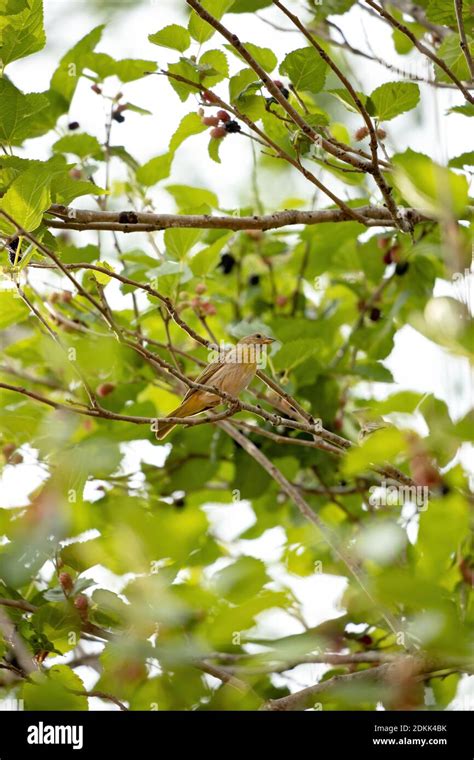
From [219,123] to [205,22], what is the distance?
0.96ft

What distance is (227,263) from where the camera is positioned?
160 inches

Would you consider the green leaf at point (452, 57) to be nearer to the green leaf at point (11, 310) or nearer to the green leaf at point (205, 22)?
the green leaf at point (205, 22)

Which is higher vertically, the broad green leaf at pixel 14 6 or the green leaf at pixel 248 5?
the green leaf at pixel 248 5

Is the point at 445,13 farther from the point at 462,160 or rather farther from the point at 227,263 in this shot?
the point at 227,263

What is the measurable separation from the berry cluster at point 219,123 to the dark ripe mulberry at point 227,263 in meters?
1.39

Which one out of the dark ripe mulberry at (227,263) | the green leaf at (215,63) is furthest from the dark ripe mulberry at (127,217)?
the dark ripe mulberry at (227,263)

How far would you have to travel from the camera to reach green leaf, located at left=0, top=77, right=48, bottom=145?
2.41 m

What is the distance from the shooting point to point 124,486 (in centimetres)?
352

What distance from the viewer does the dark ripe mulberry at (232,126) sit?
263 cm

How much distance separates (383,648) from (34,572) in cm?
124

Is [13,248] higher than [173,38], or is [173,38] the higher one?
[173,38]

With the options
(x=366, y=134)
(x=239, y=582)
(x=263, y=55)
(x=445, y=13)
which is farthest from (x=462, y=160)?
(x=239, y=582)

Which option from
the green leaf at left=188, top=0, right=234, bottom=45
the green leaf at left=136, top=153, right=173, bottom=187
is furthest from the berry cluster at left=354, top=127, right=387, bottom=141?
the green leaf at left=136, top=153, right=173, bottom=187

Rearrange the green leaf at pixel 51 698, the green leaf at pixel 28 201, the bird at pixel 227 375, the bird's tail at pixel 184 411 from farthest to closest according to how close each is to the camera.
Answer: the bird's tail at pixel 184 411, the bird at pixel 227 375, the green leaf at pixel 28 201, the green leaf at pixel 51 698
